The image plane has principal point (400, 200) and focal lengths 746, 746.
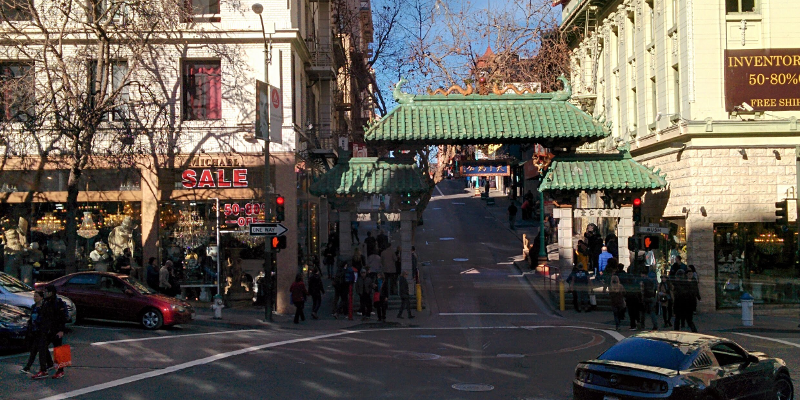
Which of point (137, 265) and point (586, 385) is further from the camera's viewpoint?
point (137, 265)

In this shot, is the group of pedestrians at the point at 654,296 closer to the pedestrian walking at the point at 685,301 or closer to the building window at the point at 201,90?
the pedestrian walking at the point at 685,301

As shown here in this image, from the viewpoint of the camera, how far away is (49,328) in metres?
13.2

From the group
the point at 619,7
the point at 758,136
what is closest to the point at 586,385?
the point at 758,136

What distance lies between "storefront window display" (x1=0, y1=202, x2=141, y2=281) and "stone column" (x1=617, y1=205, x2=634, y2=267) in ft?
55.0

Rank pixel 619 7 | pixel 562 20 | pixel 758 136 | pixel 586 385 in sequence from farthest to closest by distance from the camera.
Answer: pixel 562 20
pixel 619 7
pixel 758 136
pixel 586 385

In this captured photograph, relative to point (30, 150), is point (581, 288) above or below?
below

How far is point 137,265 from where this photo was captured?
26.0 metres

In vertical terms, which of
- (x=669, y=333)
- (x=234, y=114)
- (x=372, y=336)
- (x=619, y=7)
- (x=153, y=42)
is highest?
(x=619, y=7)

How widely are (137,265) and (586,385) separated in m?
19.9

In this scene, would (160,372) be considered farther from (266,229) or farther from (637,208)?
(637,208)

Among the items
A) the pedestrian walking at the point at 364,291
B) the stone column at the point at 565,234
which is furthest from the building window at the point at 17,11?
the stone column at the point at 565,234

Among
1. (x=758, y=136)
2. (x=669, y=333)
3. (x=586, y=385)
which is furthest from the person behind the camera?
(x=758, y=136)

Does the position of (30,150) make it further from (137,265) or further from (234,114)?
(234,114)

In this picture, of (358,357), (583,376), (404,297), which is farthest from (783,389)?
(404,297)
